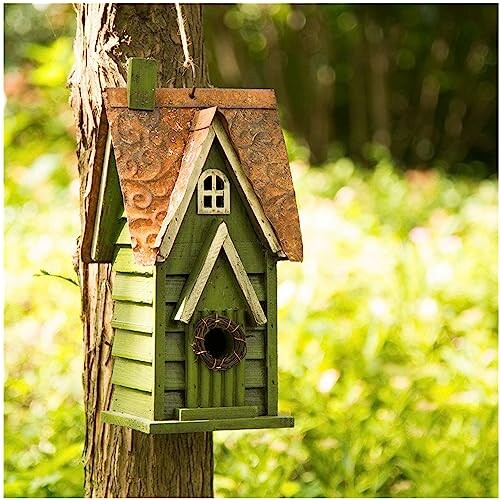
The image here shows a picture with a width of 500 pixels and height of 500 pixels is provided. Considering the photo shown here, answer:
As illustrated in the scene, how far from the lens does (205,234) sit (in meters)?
2.62

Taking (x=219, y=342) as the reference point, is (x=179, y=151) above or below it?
above

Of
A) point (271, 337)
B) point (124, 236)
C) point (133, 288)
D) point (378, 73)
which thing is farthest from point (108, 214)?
point (378, 73)

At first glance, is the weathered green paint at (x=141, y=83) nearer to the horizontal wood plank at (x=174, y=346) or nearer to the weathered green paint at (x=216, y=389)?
the horizontal wood plank at (x=174, y=346)

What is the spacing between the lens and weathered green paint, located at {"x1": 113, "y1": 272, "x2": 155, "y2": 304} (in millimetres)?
2611

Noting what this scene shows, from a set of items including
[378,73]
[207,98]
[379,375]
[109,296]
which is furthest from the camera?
[378,73]

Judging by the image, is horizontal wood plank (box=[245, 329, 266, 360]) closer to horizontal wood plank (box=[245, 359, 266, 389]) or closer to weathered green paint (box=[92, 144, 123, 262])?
horizontal wood plank (box=[245, 359, 266, 389])

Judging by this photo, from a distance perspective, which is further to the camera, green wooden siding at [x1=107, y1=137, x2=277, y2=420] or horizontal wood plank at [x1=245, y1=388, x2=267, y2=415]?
horizontal wood plank at [x1=245, y1=388, x2=267, y2=415]

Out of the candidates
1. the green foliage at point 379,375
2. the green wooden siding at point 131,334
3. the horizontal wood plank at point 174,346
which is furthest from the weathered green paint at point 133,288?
the green foliage at point 379,375

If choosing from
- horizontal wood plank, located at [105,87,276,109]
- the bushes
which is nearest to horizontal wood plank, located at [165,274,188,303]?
horizontal wood plank, located at [105,87,276,109]

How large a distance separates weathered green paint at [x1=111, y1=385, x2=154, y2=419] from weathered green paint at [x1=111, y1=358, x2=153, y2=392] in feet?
0.05

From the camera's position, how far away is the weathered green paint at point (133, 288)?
8.57 feet

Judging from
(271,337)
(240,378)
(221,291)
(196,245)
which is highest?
(196,245)

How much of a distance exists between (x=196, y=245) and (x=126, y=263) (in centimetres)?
23

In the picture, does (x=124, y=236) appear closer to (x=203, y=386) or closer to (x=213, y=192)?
(x=213, y=192)
